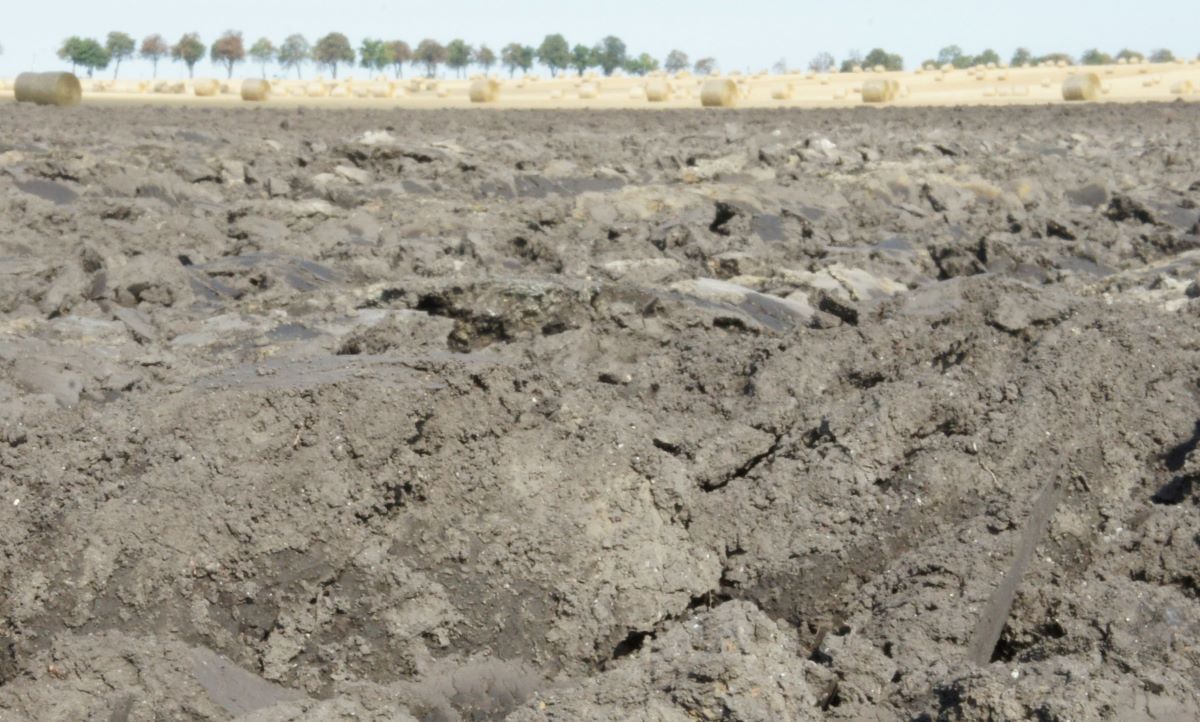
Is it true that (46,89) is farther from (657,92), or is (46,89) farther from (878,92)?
(878,92)

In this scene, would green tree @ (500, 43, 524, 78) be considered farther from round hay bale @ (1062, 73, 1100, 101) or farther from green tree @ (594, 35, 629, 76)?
round hay bale @ (1062, 73, 1100, 101)

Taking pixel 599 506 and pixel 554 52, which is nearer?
pixel 599 506

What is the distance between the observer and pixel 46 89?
21.5 m

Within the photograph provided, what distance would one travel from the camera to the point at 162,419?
4.02m

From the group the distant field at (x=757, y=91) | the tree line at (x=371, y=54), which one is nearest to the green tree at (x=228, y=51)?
the tree line at (x=371, y=54)

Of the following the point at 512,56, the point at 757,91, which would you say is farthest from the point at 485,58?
the point at 757,91

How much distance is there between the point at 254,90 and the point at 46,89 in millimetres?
7803

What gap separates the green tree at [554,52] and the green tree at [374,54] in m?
12.3

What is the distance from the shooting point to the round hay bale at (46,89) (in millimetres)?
21531

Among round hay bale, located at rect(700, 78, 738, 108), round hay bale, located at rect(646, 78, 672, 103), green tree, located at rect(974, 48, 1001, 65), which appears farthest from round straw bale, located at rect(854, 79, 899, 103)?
green tree, located at rect(974, 48, 1001, 65)

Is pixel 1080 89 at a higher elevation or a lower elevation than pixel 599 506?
higher

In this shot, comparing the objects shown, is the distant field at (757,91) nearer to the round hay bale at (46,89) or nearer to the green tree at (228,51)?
the round hay bale at (46,89)

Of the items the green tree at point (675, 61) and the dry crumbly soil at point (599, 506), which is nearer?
the dry crumbly soil at point (599, 506)

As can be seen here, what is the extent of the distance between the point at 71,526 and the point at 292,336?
2357 mm
